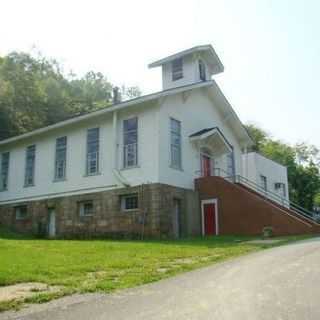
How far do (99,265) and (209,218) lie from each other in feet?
43.1

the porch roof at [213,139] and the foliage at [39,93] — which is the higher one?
the foliage at [39,93]

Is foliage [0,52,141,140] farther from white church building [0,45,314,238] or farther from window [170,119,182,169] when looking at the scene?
window [170,119,182,169]

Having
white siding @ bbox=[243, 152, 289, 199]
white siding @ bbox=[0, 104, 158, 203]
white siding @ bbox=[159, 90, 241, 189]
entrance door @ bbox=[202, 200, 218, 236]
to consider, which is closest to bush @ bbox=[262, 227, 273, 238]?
entrance door @ bbox=[202, 200, 218, 236]

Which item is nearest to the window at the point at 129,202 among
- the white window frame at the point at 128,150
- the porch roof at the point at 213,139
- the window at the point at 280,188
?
the white window frame at the point at 128,150

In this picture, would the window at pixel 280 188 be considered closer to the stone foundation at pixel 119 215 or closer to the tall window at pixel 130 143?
the stone foundation at pixel 119 215

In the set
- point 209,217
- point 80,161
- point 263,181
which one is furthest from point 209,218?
point 263,181

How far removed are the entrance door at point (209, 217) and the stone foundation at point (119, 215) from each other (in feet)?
1.19

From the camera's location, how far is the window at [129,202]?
22.0m

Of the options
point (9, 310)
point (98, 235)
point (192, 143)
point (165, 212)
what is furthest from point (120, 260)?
point (192, 143)

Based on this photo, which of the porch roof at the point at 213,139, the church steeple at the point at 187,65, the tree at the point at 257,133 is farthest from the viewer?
the tree at the point at 257,133

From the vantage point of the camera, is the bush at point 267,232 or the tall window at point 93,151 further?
the tall window at point 93,151

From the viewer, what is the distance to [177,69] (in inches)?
1051

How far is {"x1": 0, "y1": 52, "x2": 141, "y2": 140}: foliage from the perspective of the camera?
3619 centimetres

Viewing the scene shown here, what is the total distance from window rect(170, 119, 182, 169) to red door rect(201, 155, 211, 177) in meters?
2.61
